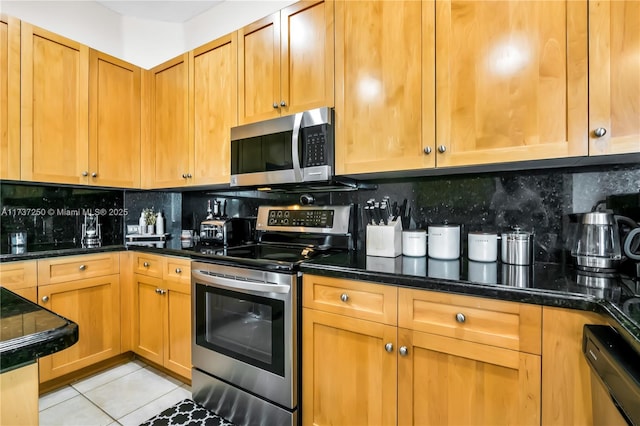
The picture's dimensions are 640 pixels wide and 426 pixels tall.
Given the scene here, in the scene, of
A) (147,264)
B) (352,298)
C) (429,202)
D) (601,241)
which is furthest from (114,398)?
(601,241)

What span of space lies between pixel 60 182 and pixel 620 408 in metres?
2.93

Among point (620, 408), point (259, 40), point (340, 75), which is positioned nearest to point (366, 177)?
point (340, 75)

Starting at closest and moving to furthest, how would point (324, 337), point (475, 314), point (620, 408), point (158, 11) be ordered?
point (620, 408) → point (475, 314) → point (324, 337) → point (158, 11)

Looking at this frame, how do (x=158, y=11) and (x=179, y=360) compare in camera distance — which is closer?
(x=179, y=360)

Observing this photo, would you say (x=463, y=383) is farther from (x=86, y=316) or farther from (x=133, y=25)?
(x=133, y=25)

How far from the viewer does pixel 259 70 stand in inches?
76.4

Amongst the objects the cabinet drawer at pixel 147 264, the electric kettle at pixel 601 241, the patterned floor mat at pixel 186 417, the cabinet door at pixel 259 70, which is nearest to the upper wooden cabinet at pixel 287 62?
the cabinet door at pixel 259 70

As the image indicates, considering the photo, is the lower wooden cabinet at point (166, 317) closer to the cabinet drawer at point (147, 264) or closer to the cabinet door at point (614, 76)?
the cabinet drawer at point (147, 264)

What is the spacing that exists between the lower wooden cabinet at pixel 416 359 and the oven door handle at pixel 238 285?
129mm

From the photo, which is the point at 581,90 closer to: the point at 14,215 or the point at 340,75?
the point at 340,75

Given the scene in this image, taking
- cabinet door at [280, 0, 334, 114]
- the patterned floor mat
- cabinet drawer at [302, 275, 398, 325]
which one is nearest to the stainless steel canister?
cabinet drawer at [302, 275, 398, 325]

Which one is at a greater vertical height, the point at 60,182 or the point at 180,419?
the point at 60,182

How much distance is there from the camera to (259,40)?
1933mm

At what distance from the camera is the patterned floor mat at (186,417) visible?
5.57 ft
